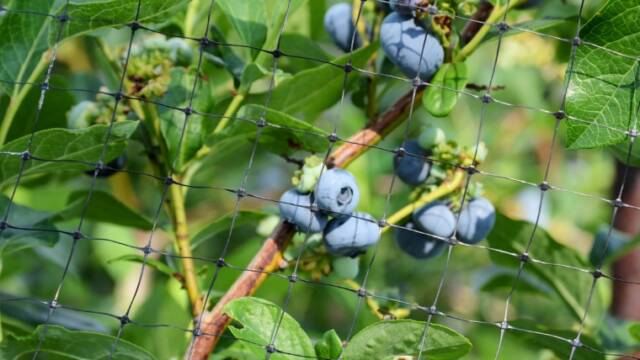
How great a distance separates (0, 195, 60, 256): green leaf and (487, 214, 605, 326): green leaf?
0.50 metres

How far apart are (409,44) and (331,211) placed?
173mm

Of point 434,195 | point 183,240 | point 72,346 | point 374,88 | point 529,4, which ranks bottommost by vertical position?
point 72,346

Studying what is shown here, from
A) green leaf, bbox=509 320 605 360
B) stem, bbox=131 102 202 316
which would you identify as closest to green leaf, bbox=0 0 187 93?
stem, bbox=131 102 202 316

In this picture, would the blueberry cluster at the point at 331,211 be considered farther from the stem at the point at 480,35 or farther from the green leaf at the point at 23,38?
the green leaf at the point at 23,38

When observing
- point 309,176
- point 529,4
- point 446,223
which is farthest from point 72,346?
point 529,4

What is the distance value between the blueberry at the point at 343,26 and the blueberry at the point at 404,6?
14 cm

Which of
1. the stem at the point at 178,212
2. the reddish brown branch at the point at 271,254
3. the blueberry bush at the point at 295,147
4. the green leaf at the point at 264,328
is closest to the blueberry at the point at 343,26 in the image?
the blueberry bush at the point at 295,147

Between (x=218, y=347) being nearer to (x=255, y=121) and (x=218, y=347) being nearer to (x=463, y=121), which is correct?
(x=255, y=121)

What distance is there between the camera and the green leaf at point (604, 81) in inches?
37.0

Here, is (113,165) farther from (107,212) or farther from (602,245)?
(602,245)

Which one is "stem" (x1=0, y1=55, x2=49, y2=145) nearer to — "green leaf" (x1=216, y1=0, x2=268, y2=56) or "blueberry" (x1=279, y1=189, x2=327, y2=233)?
"green leaf" (x1=216, y1=0, x2=268, y2=56)

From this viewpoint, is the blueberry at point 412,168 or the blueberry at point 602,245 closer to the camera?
the blueberry at point 412,168

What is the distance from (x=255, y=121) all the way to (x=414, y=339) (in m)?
0.26

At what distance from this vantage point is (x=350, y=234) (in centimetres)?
97
